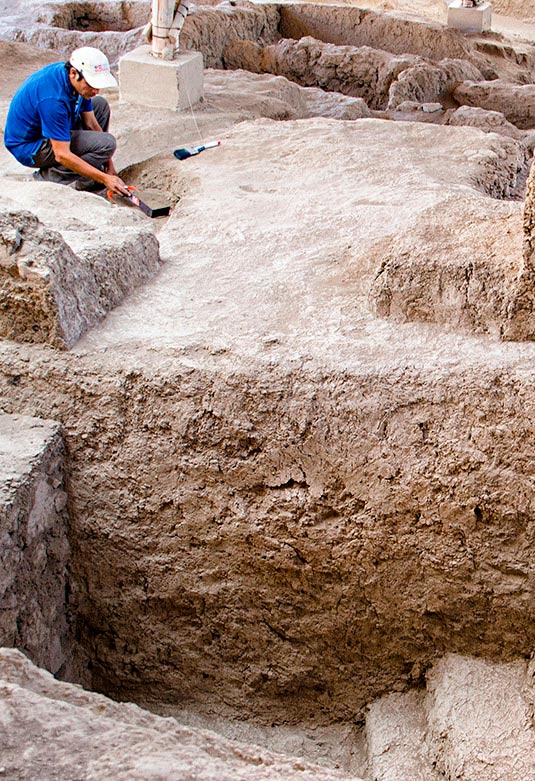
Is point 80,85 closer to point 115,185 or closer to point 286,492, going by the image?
point 115,185

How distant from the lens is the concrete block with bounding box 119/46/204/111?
6254 mm

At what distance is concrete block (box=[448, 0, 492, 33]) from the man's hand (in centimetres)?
623

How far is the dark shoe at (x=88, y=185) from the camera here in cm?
508

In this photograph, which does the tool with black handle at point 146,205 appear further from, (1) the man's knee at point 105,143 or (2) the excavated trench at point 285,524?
(2) the excavated trench at point 285,524

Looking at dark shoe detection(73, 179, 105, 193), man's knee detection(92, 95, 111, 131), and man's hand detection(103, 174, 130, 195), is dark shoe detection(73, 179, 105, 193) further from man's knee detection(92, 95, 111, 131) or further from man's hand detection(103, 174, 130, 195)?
man's knee detection(92, 95, 111, 131)

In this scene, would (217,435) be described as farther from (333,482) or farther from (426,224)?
(426,224)

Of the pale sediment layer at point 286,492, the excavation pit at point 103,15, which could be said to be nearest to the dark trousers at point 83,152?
the pale sediment layer at point 286,492

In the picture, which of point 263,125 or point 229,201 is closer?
point 229,201

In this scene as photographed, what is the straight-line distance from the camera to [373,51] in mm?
8789

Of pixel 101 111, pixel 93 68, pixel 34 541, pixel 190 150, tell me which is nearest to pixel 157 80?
pixel 101 111

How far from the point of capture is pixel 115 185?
15.8 ft

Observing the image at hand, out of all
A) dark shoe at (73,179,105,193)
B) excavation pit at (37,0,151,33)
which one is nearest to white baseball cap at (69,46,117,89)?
dark shoe at (73,179,105,193)

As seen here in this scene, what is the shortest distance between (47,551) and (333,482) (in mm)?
930

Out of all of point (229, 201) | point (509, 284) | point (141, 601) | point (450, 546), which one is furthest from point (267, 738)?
point (229, 201)
